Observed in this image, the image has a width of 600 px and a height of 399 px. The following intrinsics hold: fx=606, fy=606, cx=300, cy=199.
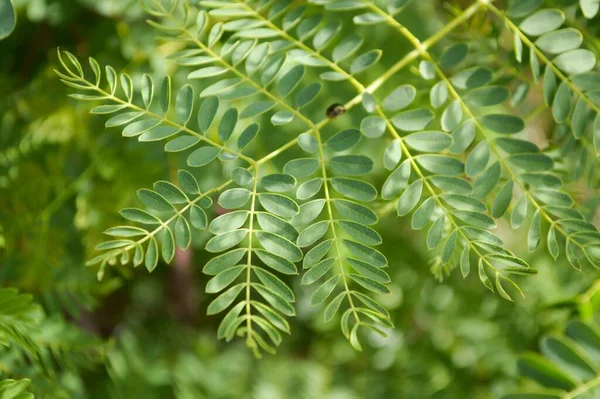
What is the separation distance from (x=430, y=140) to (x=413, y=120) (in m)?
0.03

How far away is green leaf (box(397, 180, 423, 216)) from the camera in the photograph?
2.04ft

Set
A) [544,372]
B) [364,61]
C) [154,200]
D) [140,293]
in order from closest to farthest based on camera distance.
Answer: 1. [154,200]
2. [364,61]
3. [544,372]
4. [140,293]

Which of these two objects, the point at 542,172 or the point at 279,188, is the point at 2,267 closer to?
the point at 279,188

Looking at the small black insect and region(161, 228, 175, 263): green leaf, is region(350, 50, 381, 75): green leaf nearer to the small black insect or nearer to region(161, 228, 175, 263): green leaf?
the small black insect

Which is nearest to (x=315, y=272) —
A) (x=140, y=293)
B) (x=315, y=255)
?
(x=315, y=255)

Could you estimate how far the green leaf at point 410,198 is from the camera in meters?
0.62

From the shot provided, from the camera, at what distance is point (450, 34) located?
2.76 ft

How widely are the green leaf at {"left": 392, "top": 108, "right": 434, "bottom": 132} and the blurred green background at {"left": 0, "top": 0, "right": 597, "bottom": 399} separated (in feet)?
0.73

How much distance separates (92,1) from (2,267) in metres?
0.42

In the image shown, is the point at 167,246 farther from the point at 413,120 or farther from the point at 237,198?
the point at 413,120

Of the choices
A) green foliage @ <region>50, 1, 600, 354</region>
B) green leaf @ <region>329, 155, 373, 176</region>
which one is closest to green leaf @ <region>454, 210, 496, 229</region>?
green foliage @ <region>50, 1, 600, 354</region>

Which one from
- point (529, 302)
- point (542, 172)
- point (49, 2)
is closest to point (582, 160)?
point (542, 172)

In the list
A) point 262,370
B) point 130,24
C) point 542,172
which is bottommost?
point 262,370

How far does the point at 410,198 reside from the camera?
2.06 ft
